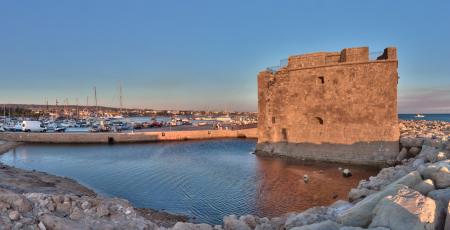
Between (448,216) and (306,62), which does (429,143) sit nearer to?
(306,62)

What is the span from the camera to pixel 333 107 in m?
16.0

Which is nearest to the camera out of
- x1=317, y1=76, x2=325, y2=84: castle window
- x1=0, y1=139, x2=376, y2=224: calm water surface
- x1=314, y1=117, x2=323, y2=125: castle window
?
x1=0, y1=139, x2=376, y2=224: calm water surface

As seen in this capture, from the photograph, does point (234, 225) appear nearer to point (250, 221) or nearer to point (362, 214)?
point (250, 221)

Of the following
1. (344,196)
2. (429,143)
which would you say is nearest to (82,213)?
(344,196)

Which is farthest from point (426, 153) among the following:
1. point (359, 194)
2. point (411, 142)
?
point (359, 194)

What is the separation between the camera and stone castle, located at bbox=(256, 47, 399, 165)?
47.6 feet

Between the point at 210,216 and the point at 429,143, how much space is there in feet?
29.8

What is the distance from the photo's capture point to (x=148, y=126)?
52031 mm

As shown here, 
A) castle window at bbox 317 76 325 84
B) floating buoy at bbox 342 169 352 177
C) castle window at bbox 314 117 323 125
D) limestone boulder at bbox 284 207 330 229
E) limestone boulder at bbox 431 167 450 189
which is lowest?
floating buoy at bbox 342 169 352 177

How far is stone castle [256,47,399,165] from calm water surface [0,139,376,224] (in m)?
1.23

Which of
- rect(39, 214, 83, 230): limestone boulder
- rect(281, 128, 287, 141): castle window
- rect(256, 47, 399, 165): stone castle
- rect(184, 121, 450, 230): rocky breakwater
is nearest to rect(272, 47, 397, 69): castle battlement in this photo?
rect(256, 47, 399, 165): stone castle

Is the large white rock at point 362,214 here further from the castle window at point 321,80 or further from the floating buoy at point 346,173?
the castle window at point 321,80

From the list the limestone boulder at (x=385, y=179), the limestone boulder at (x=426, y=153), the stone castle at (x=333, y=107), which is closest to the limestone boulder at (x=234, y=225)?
the limestone boulder at (x=385, y=179)

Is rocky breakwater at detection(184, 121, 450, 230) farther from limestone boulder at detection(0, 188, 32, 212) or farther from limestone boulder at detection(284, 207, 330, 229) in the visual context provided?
limestone boulder at detection(0, 188, 32, 212)
